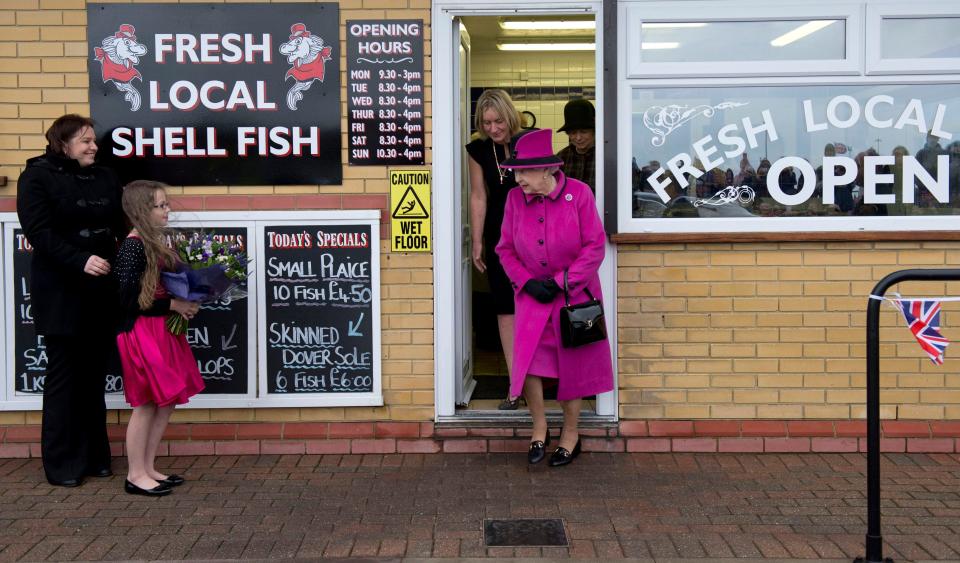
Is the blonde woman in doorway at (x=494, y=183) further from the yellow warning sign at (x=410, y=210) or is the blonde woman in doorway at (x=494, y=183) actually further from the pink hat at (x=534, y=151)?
the pink hat at (x=534, y=151)

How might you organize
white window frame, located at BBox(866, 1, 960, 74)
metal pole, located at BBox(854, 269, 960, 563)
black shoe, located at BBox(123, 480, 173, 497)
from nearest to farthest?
metal pole, located at BBox(854, 269, 960, 563) → black shoe, located at BBox(123, 480, 173, 497) → white window frame, located at BBox(866, 1, 960, 74)

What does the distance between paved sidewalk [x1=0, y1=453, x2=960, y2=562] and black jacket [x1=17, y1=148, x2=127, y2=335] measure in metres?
0.97

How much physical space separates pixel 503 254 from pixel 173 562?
8.19ft

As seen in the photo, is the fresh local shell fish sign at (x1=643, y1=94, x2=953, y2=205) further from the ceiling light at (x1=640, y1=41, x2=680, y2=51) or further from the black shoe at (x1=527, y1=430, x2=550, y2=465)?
the black shoe at (x1=527, y1=430, x2=550, y2=465)

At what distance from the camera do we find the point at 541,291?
5.79 meters

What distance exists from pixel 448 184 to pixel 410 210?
0.28 meters

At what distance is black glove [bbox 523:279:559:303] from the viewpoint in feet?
19.0

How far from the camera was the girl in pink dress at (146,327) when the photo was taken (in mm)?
5359

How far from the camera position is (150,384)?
541cm

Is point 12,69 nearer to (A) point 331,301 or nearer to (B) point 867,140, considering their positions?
(A) point 331,301

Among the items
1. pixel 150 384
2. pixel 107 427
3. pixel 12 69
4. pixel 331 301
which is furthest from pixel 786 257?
pixel 12 69

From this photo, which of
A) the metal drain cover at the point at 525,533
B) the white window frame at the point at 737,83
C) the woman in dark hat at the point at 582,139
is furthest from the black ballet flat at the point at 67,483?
the woman in dark hat at the point at 582,139

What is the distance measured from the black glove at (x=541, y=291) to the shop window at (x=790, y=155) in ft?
2.66

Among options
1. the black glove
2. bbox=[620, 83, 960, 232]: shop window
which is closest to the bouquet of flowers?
the black glove
